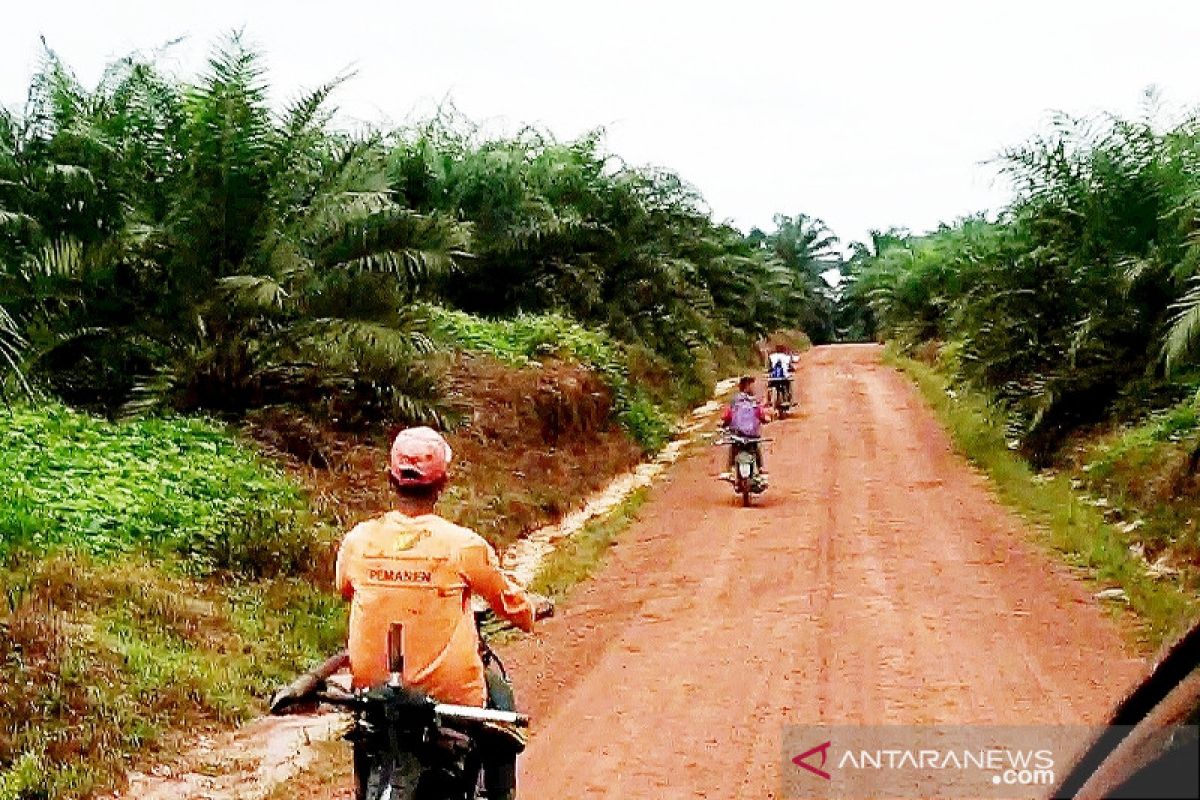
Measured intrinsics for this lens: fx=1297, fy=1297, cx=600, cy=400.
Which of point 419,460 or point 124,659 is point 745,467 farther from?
point 419,460

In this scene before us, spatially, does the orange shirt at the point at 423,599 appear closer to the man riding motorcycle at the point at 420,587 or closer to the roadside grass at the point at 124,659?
the man riding motorcycle at the point at 420,587

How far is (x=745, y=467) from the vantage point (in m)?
14.0

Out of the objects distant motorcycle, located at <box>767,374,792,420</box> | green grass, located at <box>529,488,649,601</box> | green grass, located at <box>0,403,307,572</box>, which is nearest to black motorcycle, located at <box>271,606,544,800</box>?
green grass, located at <box>0,403,307,572</box>

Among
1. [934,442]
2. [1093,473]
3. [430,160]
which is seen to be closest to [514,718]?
[1093,473]

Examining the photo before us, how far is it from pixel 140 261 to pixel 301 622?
4.19 meters

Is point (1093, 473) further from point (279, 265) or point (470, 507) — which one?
point (279, 265)

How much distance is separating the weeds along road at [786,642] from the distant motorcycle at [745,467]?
0.78 feet

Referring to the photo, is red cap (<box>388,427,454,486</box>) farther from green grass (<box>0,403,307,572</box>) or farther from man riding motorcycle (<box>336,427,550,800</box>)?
green grass (<box>0,403,307,572</box>)

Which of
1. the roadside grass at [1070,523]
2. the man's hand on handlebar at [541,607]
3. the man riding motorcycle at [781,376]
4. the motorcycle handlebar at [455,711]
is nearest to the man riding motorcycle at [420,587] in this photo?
the motorcycle handlebar at [455,711]

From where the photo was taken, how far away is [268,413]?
11281 mm

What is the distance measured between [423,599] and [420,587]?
33mm

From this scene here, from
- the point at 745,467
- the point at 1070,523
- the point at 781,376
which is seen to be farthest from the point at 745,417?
the point at 781,376

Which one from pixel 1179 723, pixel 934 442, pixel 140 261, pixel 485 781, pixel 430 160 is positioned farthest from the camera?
pixel 934 442

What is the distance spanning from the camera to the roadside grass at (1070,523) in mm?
8312
